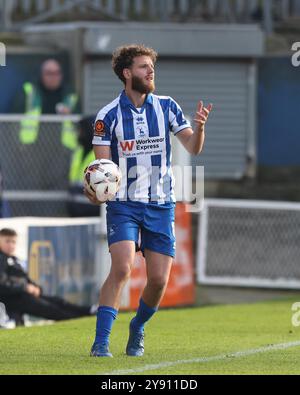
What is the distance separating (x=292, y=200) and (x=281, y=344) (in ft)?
33.0

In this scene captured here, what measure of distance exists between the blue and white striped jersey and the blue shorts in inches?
2.5

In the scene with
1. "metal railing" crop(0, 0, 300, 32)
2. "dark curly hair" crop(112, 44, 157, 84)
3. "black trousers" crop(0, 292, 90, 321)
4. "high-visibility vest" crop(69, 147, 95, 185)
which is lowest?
"black trousers" crop(0, 292, 90, 321)

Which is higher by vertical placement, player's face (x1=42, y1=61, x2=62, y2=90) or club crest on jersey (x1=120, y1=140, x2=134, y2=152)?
player's face (x1=42, y1=61, x2=62, y2=90)

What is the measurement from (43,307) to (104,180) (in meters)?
4.88

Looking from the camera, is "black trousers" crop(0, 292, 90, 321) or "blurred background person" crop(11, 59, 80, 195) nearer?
"black trousers" crop(0, 292, 90, 321)

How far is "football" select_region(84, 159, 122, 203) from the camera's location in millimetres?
9539

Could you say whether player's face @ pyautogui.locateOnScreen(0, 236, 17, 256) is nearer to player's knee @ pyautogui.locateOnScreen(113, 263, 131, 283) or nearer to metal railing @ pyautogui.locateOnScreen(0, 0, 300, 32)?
player's knee @ pyautogui.locateOnScreen(113, 263, 131, 283)

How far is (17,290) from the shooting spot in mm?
13797

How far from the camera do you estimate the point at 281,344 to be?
11156 millimetres

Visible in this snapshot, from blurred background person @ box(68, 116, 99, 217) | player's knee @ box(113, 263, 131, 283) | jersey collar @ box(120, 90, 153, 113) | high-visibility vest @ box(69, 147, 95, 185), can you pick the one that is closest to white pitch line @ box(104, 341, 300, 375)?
player's knee @ box(113, 263, 131, 283)

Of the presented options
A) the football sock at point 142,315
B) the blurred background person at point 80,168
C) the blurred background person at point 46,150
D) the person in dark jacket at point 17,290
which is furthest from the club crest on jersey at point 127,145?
the blurred background person at point 46,150

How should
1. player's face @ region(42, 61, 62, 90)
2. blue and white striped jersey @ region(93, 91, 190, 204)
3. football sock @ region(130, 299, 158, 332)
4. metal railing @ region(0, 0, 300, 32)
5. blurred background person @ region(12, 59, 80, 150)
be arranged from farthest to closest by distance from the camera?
1. metal railing @ region(0, 0, 300, 32)
2. player's face @ region(42, 61, 62, 90)
3. blurred background person @ region(12, 59, 80, 150)
4. football sock @ region(130, 299, 158, 332)
5. blue and white striped jersey @ region(93, 91, 190, 204)
